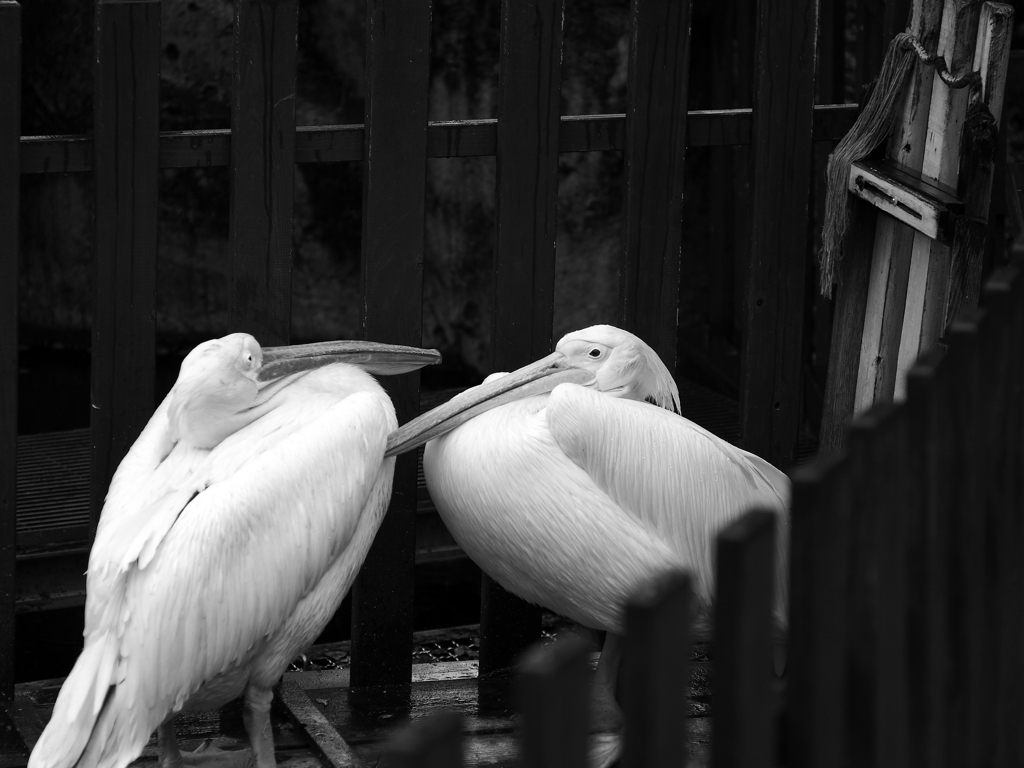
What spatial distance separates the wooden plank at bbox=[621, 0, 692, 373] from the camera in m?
3.85

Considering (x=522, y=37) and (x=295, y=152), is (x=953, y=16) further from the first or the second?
(x=295, y=152)

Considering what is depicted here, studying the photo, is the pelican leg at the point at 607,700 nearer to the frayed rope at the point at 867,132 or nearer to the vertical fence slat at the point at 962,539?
the frayed rope at the point at 867,132

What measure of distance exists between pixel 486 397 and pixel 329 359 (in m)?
0.42

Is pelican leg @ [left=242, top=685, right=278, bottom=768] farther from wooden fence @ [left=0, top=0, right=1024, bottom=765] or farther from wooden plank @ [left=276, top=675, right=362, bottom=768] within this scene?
wooden fence @ [left=0, top=0, right=1024, bottom=765]

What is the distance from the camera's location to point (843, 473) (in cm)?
150

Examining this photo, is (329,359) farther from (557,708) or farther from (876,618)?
(557,708)

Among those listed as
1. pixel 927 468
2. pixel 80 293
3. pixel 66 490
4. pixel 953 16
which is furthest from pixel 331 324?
pixel 927 468

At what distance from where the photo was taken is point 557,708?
→ 123 centimetres

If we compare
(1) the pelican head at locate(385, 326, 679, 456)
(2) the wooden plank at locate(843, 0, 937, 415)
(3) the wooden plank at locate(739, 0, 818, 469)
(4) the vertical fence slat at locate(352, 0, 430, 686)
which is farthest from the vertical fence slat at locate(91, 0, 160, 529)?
(2) the wooden plank at locate(843, 0, 937, 415)

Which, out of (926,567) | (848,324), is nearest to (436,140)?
(848,324)

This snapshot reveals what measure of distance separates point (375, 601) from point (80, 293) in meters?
4.61

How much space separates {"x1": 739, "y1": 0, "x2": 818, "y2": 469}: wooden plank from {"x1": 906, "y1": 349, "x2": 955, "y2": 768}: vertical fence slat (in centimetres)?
241

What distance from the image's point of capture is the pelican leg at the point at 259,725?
326cm

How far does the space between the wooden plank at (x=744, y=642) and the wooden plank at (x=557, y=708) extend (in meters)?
0.19
